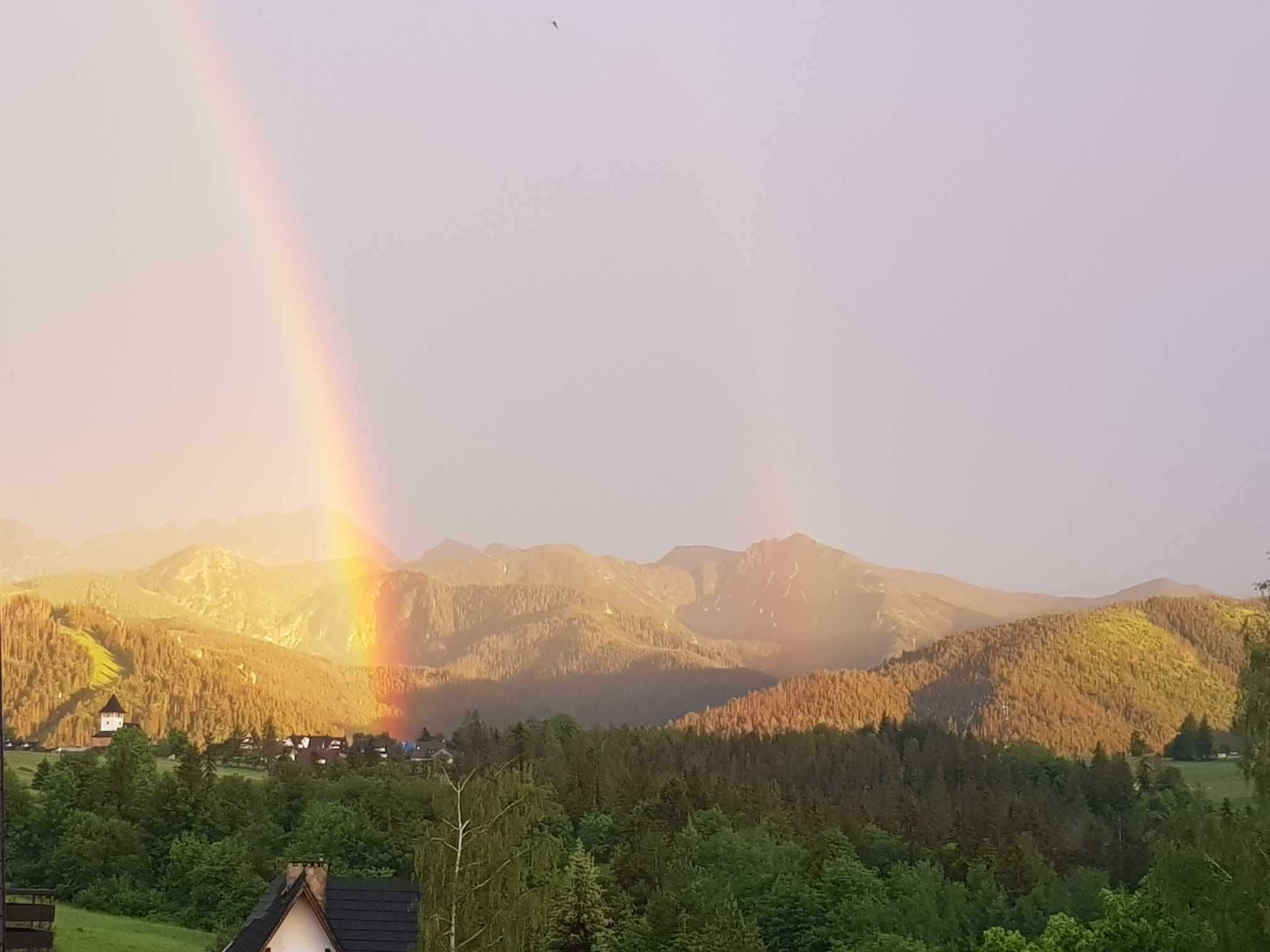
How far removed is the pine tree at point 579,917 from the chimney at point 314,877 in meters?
15.4

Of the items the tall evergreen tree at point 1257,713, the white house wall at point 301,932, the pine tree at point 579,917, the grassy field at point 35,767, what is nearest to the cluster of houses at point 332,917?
the white house wall at point 301,932

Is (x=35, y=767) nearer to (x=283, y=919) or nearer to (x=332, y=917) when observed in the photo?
(x=332, y=917)

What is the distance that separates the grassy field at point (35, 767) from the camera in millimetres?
144375

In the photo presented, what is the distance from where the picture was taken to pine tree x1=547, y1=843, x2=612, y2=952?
62500 mm

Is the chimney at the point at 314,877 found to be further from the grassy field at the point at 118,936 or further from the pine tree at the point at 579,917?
the grassy field at the point at 118,936

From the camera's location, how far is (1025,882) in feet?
354

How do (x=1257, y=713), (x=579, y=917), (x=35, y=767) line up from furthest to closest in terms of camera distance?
1. (x=35, y=767)
2. (x=579, y=917)
3. (x=1257, y=713)

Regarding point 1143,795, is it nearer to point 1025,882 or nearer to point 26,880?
point 1025,882

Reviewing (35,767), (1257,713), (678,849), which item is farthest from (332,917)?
(35,767)

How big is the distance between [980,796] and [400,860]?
8436 cm

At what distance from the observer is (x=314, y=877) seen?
A: 1815 inches

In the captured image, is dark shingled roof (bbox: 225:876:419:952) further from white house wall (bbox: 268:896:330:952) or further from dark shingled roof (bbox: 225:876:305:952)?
white house wall (bbox: 268:896:330:952)

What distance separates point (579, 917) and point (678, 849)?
37114 millimetres

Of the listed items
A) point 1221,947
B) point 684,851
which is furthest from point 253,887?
point 1221,947
